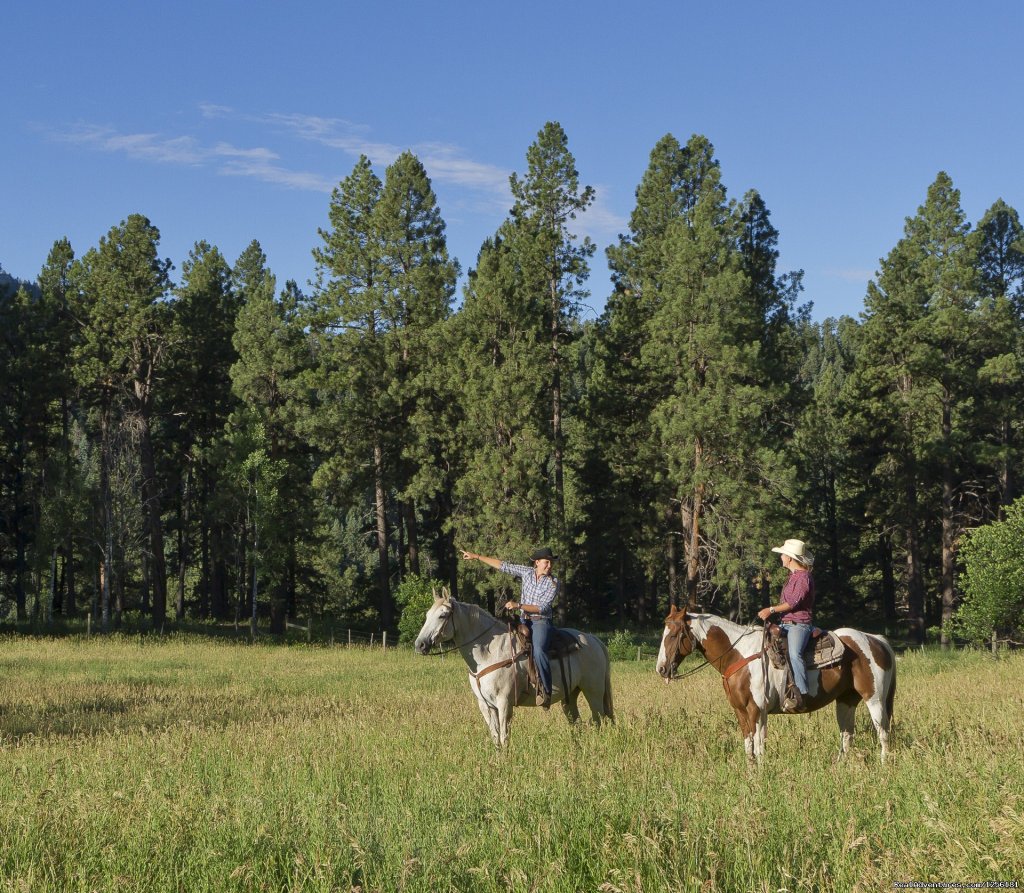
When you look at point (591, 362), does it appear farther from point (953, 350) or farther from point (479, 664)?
point (479, 664)

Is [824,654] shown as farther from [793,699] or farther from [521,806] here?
[521,806]

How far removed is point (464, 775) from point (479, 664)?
11.0ft

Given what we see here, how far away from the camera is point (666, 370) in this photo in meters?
36.2

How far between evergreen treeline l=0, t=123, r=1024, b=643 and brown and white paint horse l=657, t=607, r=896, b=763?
24093mm

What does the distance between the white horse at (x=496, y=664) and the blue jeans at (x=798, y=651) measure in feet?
8.01

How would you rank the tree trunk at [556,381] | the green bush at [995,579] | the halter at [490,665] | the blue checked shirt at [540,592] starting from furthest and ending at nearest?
1. the tree trunk at [556,381]
2. the green bush at [995,579]
3. the blue checked shirt at [540,592]
4. the halter at [490,665]

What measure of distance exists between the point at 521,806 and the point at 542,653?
15.5 ft

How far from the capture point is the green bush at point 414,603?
32625mm

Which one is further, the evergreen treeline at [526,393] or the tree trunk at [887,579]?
the tree trunk at [887,579]

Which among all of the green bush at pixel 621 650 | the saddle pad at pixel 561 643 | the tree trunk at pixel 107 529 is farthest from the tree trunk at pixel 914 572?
the saddle pad at pixel 561 643

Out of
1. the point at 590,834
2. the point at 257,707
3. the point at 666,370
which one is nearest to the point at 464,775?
the point at 590,834

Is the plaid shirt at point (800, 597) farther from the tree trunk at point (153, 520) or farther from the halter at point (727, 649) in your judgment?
the tree trunk at point (153, 520)

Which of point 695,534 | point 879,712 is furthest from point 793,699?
point 695,534

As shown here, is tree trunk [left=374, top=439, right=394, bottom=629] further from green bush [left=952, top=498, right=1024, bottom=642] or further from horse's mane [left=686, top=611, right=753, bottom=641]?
horse's mane [left=686, top=611, right=753, bottom=641]
